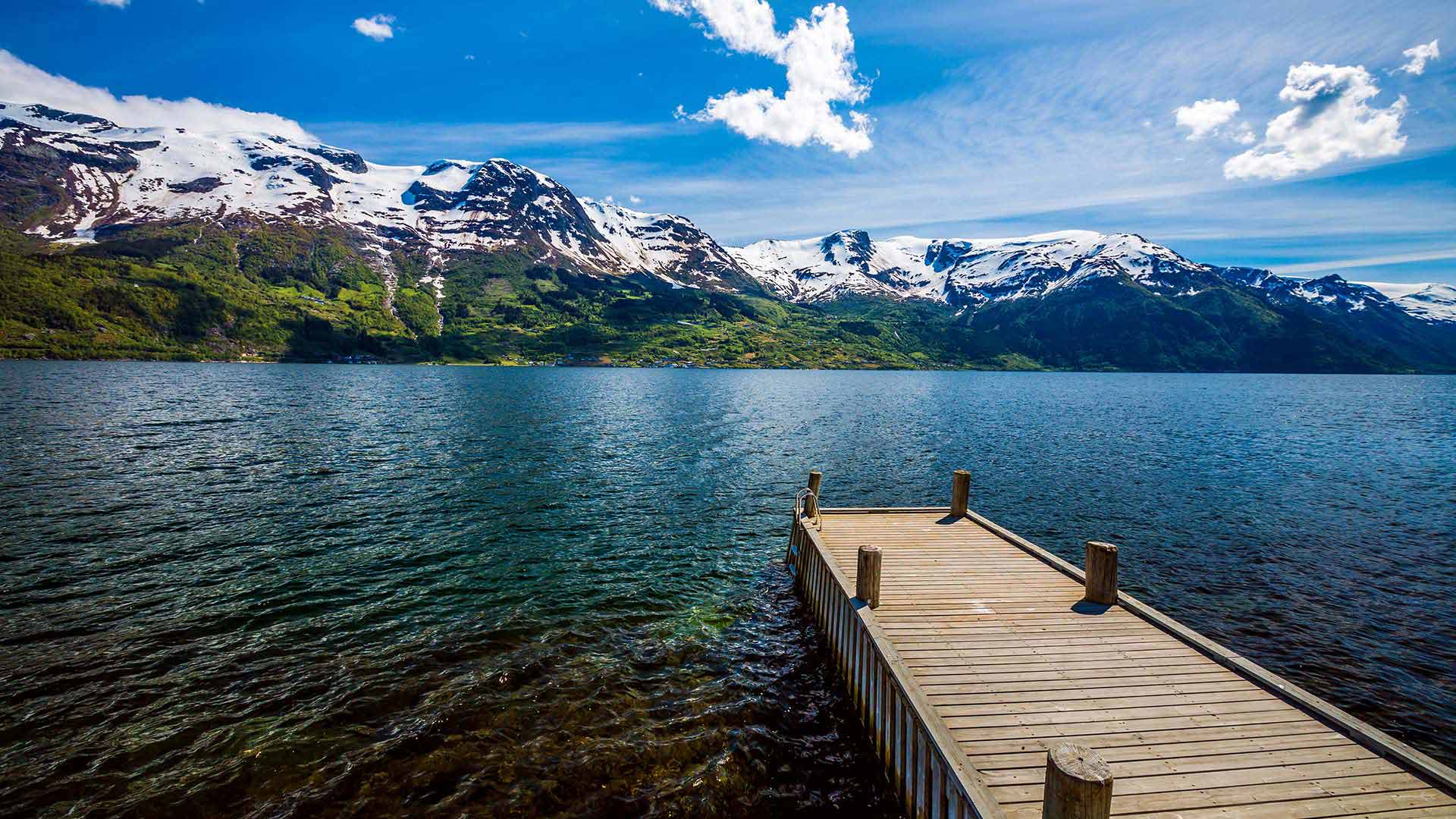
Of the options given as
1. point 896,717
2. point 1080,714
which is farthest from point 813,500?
point 1080,714

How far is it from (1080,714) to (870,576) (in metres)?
5.61

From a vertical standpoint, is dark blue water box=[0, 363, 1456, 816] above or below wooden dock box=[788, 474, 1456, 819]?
below

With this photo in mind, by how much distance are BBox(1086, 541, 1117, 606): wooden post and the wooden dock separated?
0.06 m

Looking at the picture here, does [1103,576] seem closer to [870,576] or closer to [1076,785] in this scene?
[870,576]

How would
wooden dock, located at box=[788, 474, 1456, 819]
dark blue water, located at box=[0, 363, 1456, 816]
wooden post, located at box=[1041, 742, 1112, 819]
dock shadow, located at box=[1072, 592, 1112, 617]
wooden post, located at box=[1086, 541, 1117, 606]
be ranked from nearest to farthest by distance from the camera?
wooden post, located at box=[1041, 742, 1112, 819]
wooden dock, located at box=[788, 474, 1456, 819]
dark blue water, located at box=[0, 363, 1456, 816]
dock shadow, located at box=[1072, 592, 1112, 617]
wooden post, located at box=[1086, 541, 1117, 606]

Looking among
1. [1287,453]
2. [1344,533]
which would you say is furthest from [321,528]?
[1287,453]

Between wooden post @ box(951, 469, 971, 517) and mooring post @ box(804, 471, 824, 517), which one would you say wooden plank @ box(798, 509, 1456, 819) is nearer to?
mooring post @ box(804, 471, 824, 517)

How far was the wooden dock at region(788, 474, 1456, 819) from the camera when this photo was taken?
28.0ft

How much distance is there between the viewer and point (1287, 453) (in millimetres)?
59594

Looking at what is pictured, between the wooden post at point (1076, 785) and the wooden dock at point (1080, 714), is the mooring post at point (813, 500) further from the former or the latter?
the wooden post at point (1076, 785)

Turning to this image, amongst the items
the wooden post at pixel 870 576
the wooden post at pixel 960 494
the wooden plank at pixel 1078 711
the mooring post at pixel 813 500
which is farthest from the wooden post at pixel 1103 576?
the mooring post at pixel 813 500

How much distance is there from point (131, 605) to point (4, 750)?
8273 mm

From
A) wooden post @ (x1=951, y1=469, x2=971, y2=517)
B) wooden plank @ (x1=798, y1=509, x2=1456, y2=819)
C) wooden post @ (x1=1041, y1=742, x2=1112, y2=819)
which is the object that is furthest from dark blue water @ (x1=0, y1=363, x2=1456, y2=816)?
wooden post @ (x1=951, y1=469, x2=971, y2=517)

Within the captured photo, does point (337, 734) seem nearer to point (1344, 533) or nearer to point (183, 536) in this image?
point (183, 536)
